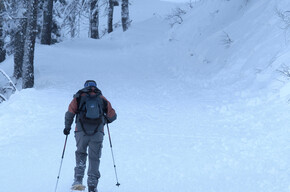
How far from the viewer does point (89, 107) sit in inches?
224

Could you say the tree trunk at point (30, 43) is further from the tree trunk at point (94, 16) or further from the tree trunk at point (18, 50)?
the tree trunk at point (94, 16)

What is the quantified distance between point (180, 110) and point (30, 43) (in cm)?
625

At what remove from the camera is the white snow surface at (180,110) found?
6.79m

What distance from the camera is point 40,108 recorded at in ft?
37.8

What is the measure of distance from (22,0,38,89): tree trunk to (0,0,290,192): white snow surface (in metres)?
0.76

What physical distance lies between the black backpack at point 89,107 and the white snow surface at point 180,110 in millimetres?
1232

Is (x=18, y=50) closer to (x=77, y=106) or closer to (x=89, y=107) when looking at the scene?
(x=77, y=106)

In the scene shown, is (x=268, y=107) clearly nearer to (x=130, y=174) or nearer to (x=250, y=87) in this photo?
(x=250, y=87)

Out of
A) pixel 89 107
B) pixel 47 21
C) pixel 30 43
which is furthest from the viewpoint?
pixel 47 21

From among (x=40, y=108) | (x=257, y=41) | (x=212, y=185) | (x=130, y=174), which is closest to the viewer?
(x=212, y=185)

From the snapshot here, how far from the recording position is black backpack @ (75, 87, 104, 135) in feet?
18.7

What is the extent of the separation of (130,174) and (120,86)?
8386 millimetres

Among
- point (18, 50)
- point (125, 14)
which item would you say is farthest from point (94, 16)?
point (18, 50)

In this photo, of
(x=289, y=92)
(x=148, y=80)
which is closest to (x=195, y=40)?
(x=148, y=80)
